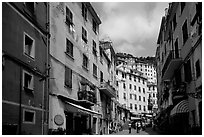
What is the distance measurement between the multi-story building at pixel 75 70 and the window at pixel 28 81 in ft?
7.17

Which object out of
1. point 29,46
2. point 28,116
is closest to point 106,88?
point 29,46

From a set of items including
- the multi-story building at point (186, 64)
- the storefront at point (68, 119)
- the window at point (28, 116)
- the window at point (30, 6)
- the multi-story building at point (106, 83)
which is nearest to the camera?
the window at point (28, 116)

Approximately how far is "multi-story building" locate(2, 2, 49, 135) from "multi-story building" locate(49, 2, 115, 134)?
106cm

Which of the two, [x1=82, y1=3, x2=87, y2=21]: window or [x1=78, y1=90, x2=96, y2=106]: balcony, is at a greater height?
[x1=82, y1=3, x2=87, y2=21]: window

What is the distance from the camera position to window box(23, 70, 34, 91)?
46.2 ft

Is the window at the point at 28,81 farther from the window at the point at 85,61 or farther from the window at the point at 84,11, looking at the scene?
the window at the point at 84,11

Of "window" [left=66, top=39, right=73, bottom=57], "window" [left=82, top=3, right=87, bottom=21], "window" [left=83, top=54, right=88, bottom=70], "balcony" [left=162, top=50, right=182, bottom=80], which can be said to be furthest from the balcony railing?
"window" [left=82, top=3, right=87, bottom=21]

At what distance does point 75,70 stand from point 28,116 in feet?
24.3

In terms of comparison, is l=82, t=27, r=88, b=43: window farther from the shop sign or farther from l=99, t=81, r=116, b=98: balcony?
the shop sign

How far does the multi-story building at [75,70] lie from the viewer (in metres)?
17.7

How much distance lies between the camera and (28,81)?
14711 mm

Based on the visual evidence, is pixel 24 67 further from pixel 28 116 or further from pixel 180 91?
pixel 180 91

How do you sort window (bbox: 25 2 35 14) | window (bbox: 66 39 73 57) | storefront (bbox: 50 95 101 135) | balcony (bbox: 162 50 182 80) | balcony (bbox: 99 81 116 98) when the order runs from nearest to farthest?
window (bbox: 25 2 35 14) < storefront (bbox: 50 95 101 135) < window (bbox: 66 39 73 57) < balcony (bbox: 162 50 182 80) < balcony (bbox: 99 81 116 98)

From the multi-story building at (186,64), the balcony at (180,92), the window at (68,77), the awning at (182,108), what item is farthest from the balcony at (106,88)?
the awning at (182,108)
